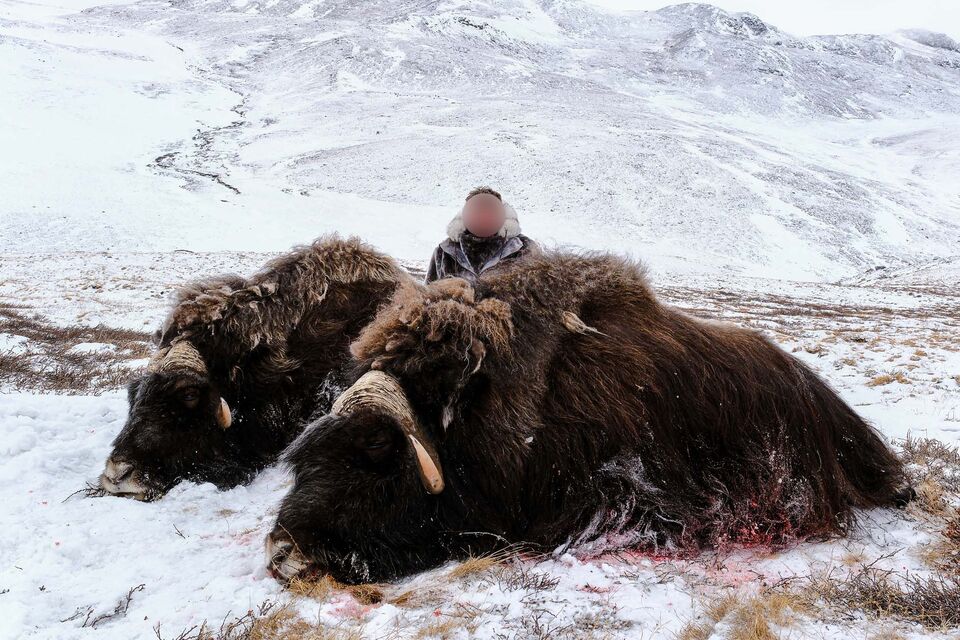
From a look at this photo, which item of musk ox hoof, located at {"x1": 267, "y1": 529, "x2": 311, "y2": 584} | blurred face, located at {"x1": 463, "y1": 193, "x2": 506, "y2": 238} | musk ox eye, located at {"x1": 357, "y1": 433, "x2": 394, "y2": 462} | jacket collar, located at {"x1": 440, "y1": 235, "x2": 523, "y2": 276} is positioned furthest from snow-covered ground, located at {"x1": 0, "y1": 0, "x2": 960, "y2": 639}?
blurred face, located at {"x1": 463, "y1": 193, "x2": 506, "y2": 238}

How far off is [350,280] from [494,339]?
2.13 meters

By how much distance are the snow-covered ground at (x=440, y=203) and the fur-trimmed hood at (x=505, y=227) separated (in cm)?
312

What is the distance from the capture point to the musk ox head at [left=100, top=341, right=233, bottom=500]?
4.09 metres

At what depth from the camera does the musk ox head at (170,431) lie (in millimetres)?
4090

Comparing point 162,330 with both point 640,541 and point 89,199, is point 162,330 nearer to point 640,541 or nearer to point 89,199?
point 640,541

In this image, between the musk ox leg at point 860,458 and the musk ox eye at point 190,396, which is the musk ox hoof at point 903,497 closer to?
the musk ox leg at point 860,458

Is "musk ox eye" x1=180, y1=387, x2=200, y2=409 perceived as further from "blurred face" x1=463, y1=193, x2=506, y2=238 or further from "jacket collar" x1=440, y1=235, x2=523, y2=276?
"blurred face" x1=463, y1=193, x2=506, y2=238

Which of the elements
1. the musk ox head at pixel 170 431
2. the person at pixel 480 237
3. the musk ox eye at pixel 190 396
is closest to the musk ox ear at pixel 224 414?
the musk ox head at pixel 170 431

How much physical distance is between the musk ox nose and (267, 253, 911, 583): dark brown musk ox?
137 centimetres

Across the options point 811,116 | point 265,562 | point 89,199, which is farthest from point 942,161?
point 265,562

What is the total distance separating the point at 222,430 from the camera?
4590 mm

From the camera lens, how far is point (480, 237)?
642cm

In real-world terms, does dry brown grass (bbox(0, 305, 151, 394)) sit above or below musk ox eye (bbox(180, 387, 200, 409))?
below

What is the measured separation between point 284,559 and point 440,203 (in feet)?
136
